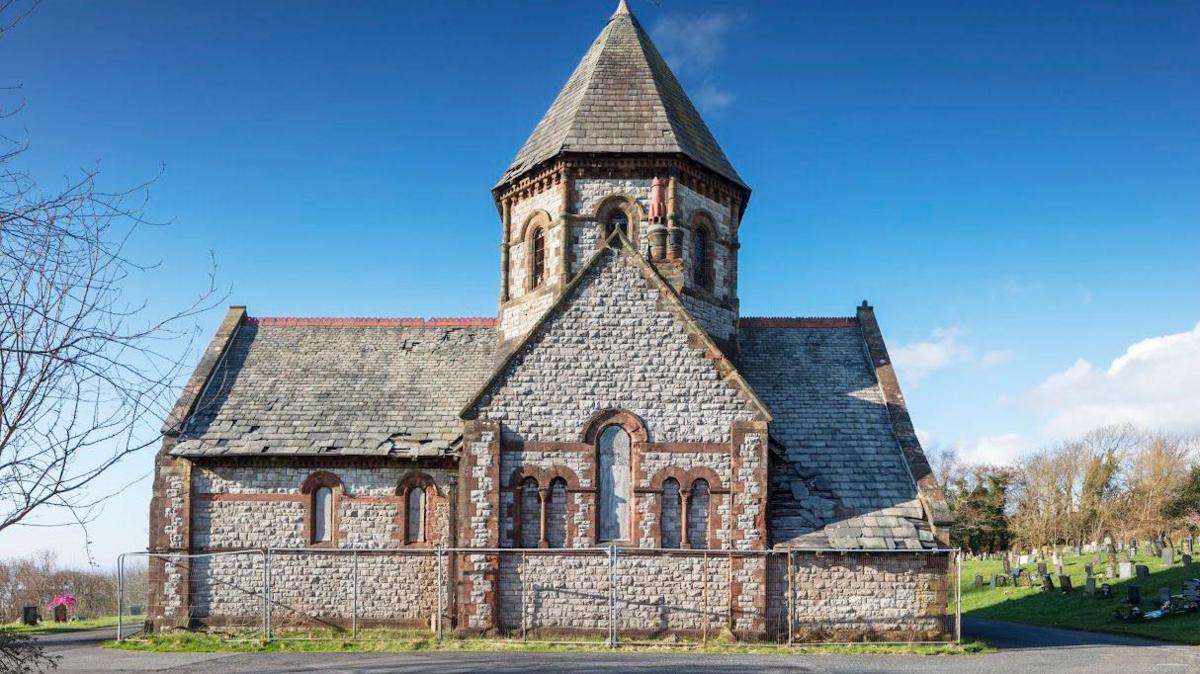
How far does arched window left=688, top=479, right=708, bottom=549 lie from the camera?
20250 mm

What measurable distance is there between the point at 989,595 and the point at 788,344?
1871cm

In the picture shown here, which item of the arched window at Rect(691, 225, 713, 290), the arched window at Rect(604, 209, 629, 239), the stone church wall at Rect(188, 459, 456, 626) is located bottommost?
the stone church wall at Rect(188, 459, 456, 626)

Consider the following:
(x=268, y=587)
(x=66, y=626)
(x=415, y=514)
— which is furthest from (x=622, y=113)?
(x=66, y=626)

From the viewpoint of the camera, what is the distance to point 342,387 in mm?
25000

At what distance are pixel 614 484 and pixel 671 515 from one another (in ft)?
4.72

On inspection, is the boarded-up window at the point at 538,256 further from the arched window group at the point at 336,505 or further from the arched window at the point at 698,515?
the arched window at the point at 698,515

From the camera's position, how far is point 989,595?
37.7 metres

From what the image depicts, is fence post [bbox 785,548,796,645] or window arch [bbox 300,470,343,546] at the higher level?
window arch [bbox 300,470,343,546]

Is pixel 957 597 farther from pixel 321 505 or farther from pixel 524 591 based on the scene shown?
pixel 321 505

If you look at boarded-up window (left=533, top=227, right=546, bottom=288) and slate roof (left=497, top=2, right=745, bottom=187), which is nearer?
slate roof (left=497, top=2, right=745, bottom=187)

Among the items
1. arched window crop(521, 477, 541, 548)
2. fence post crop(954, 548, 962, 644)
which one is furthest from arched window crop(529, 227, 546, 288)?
fence post crop(954, 548, 962, 644)

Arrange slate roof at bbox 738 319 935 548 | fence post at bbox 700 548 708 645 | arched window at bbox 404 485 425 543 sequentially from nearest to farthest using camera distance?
fence post at bbox 700 548 708 645 < slate roof at bbox 738 319 935 548 < arched window at bbox 404 485 425 543

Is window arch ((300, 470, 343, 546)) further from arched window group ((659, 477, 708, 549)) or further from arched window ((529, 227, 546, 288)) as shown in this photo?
arched window group ((659, 477, 708, 549))

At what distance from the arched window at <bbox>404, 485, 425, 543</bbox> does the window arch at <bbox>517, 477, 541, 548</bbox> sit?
12.0 ft
